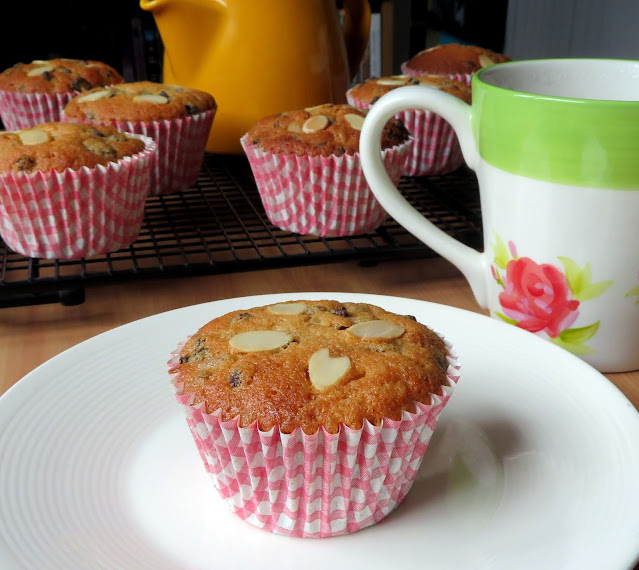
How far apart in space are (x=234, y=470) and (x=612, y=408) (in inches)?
11.5

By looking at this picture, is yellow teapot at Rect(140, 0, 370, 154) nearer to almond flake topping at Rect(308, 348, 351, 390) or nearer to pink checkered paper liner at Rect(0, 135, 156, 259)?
pink checkered paper liner at Rect(0, 135, 156, 259)

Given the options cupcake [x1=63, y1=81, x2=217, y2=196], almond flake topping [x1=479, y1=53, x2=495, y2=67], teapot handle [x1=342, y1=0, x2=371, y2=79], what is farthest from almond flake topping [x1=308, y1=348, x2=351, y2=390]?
almond flake topping [x1=479, y1=53, x2=495, y2=67]

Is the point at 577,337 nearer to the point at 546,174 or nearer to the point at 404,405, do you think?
the point at 546,174

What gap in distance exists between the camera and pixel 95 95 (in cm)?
121

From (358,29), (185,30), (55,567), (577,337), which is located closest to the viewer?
(55,567)

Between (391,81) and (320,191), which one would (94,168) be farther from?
(391,81)

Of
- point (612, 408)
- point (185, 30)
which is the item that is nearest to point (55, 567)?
point (612, 408)

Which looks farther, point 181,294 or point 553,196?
point 181,294

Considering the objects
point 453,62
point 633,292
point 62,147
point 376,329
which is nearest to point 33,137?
point 62,147

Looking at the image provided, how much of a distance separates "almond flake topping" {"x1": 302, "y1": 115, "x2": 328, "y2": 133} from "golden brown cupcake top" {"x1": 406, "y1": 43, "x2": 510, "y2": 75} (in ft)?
1.70

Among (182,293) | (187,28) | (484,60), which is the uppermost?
(187,28)

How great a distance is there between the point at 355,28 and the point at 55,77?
58 cm

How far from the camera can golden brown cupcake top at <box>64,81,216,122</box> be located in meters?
1.17

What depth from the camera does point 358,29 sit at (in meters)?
Answer: 1.42
